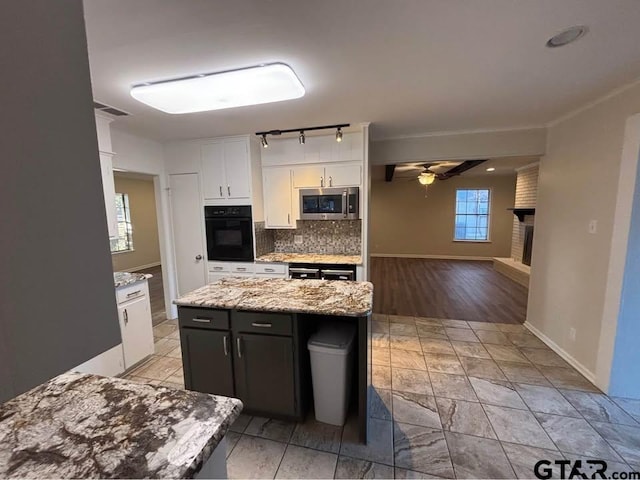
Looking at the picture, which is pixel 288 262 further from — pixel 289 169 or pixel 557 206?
pixel 557 206

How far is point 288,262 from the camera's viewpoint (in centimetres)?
356

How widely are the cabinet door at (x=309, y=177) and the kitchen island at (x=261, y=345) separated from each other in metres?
1.90

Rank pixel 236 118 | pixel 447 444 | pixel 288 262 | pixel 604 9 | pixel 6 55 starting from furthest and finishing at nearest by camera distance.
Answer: pixel 288 262 < pixel 236 118 < pixel 447 444 < pixel 604 9 < pixel 6 55

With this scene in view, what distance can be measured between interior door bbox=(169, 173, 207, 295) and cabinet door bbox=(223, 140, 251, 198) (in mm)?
500

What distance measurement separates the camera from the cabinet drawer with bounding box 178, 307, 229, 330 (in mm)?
1928

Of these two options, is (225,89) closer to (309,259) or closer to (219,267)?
(309,259)

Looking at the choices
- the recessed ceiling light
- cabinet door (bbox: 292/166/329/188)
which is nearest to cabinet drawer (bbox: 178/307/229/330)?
cabinet door (bbox: 292/166/329/188)

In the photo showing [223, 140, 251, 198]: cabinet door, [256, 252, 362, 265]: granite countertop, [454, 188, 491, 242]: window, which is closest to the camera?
[256, 252, 362, 265]: granite countertop

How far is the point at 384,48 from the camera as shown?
164 centimetres

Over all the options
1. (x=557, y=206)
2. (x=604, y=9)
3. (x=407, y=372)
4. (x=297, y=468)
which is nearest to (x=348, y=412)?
(x=297, y=468)

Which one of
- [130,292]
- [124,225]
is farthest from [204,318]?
[124,225]

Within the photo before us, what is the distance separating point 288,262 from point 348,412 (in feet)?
6.21

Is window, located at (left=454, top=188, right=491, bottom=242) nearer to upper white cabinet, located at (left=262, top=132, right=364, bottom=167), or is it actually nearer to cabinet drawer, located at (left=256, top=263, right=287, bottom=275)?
upper white cabinet, located at (left=262, top=132, right=364, bottom=167)

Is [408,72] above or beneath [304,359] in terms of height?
above
